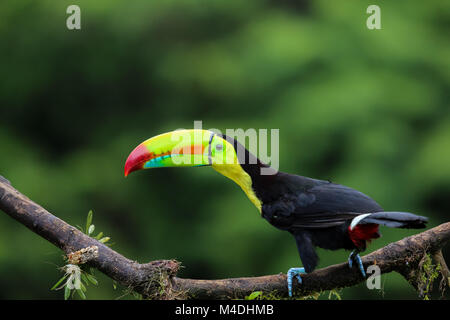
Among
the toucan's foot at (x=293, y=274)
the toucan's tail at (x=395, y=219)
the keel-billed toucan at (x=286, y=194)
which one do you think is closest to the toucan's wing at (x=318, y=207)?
the keel-billed toucan at (x=286, y=194)

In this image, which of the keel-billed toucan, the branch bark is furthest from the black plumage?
the branch bark

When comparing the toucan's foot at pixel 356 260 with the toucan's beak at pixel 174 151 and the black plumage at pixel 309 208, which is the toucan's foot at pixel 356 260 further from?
the toucan's beak at pixel 174 151

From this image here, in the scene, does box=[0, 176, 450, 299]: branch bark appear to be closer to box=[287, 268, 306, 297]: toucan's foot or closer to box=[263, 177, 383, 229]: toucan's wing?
box=[287, 268, 306, 297]: toucan's foot

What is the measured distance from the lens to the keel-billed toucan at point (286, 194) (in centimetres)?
335

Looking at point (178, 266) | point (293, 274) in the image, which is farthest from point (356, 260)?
point (178, 266)

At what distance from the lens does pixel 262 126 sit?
6285 mm

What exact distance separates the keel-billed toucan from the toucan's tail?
3.9 inches

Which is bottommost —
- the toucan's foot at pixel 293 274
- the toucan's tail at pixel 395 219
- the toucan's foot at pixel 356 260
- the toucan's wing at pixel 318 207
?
the toucan's foot at pixel 293 274

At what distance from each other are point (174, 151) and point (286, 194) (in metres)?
0.69

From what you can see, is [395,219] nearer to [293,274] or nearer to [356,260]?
[356,260]

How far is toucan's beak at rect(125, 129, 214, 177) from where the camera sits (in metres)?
3.47

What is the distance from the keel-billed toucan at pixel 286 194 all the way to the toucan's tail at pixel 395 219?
0.33 ft

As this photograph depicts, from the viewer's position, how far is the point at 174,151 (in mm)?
3496
